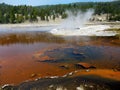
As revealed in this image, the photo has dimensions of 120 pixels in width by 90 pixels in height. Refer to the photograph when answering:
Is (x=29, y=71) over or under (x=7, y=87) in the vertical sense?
under

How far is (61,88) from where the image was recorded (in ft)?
39.2

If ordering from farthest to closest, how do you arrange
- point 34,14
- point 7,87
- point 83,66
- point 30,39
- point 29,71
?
point 34,14, point 30,39, point 83,66, point 29,71, point 7,87

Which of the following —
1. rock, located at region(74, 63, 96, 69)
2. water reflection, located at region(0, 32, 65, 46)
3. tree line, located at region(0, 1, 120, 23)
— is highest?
tree line, located at region(0, 1, 120, 23)

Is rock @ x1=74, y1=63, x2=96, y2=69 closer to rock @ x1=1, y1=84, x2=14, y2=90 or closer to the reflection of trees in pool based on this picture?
rock @ x1=1, y1=84, x2=14, y2=90

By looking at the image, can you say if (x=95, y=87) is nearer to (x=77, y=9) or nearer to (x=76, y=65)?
(x=76, y=65)

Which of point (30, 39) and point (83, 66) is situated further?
point (30, 39)

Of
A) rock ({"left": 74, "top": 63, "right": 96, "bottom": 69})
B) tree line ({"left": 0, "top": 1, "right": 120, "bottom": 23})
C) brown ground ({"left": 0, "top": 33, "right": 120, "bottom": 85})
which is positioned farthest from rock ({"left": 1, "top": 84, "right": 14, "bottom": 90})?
tree line ({"left": 0, "top": 1, "right": 120, "bottom": 23})

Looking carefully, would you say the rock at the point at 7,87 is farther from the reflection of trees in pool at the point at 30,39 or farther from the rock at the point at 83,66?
the reflection of trees in pool at the point at 30,39

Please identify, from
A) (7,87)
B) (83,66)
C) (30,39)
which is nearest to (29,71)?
(7,87)

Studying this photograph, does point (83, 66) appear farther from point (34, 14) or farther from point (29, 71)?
point (34, 14)

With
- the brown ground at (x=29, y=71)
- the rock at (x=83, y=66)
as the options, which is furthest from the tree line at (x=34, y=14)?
the rock at (x=83, y=66)

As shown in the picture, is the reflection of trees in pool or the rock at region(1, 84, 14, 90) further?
the reflection of trees in pool

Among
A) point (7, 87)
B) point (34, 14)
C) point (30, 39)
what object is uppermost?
point (34, 14)

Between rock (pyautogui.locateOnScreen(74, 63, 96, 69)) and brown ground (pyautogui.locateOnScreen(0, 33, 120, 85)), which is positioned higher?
rock (pyautogui.locateOnScreen(74, 63, 96, 69))
